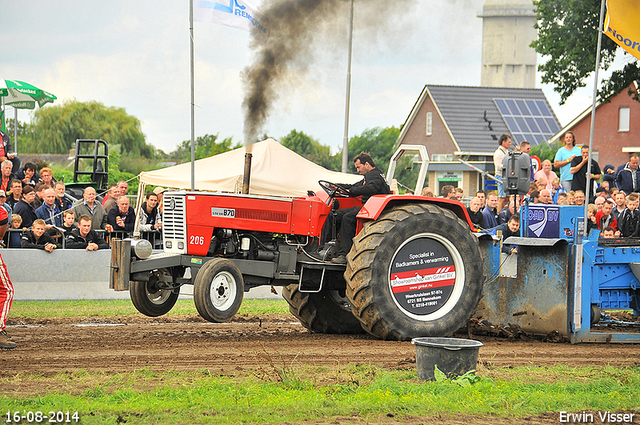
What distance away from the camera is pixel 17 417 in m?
4.52

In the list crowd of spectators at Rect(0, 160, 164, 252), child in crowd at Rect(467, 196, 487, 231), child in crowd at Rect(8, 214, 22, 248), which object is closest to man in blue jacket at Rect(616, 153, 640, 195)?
child in crowd at Rect(467, 196, 487, 231)

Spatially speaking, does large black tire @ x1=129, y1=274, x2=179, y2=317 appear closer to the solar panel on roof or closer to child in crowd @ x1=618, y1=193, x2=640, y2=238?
child in crowd @ x1=618, y1=193, x2=640, y2=238

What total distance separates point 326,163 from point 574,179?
29.0m

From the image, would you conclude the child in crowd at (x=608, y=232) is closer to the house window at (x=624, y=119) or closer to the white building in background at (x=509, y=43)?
the house window at (x=624, y=119)

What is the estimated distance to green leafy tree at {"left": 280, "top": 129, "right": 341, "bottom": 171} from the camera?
41.7 metres

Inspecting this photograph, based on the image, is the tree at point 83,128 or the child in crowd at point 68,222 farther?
the tree at point 83,128

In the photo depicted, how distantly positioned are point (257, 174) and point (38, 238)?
4.96 meters

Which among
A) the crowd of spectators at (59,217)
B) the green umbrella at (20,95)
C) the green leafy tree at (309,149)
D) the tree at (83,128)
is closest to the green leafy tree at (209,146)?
the green leafy tree at (309,149)

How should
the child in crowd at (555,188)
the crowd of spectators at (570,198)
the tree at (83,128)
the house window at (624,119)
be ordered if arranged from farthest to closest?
the tree at (83,128) → the house window at (624,119) → the child in crowd at (555,188) → the crowd of spectators at (570,198)

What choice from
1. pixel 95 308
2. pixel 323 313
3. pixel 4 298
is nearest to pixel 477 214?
pixel 323 313

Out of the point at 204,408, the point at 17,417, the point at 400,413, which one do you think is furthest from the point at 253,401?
the point at 17,417

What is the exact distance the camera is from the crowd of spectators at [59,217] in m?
12.4

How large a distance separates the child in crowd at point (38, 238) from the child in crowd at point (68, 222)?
357 millimetres

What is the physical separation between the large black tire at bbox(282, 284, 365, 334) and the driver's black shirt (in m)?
1.37
